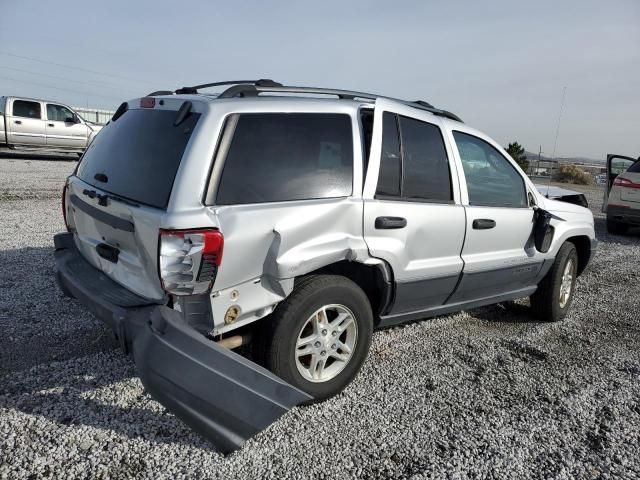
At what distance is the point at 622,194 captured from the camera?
993 cm

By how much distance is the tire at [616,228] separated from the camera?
10.5 meters

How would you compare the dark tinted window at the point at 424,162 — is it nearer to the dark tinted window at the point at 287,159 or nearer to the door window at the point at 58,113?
the dark tinted window at the point at 287,159

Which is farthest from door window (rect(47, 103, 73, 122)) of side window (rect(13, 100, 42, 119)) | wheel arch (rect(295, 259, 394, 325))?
wheel arch (rect(295, 259, 394, 325))

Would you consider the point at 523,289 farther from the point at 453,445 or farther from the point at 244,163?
the point at 244,163

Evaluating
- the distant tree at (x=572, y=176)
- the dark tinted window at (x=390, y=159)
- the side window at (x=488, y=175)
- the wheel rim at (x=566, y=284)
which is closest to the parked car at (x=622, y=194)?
the wheel rim at (x=566, y=284)

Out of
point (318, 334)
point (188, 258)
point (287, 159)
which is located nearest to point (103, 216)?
point (188, 258)

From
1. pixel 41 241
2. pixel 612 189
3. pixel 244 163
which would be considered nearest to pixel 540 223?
pixel 244 163

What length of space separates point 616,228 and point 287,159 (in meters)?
9.92

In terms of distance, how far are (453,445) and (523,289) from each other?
2.19m

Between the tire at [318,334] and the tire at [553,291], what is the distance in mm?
2369

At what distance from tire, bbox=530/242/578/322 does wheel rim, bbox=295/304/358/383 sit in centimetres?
248

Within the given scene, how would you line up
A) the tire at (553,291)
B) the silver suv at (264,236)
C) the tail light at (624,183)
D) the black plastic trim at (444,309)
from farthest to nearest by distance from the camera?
the tail light at (624,183) → the tire at (553,291) → the black plastic trim at (444,309) → the silver suv at (264,236)

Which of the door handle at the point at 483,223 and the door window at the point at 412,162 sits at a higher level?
the door window at the point at 412,162

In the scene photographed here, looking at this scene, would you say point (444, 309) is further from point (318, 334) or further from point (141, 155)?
point (141, 155)
